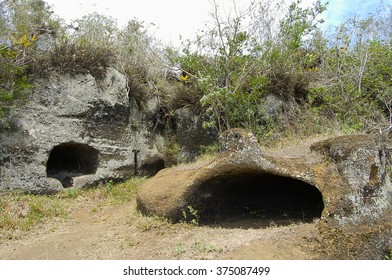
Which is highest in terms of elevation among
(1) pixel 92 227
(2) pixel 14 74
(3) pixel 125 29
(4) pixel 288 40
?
(3) pixel 125 29

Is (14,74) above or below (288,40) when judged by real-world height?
below

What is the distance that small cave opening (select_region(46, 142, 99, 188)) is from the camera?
943 cm

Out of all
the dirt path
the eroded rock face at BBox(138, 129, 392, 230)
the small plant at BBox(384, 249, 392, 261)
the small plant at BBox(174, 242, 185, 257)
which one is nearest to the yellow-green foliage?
the dirt path

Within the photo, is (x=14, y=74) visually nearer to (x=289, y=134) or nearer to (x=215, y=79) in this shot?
(x=215, y=79)

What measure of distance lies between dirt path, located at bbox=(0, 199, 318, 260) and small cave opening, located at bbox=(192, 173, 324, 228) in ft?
1.84

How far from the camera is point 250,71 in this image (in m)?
9.59

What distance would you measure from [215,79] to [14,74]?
15.4 ft

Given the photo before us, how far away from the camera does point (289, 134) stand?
9.17 m

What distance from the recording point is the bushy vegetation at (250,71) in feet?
29.4

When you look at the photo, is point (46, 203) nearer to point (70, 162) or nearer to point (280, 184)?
point (70, 162)

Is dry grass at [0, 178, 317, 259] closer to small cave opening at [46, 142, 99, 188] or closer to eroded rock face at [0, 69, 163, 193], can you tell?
eroded rock face at [0, 69, 163, 193]

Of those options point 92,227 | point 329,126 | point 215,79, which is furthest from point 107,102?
point 329,126

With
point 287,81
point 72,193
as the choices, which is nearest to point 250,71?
point 287,81

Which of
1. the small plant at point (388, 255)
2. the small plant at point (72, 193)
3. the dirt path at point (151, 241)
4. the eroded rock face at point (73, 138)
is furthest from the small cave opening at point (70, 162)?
the small plant at point (388, 255)
